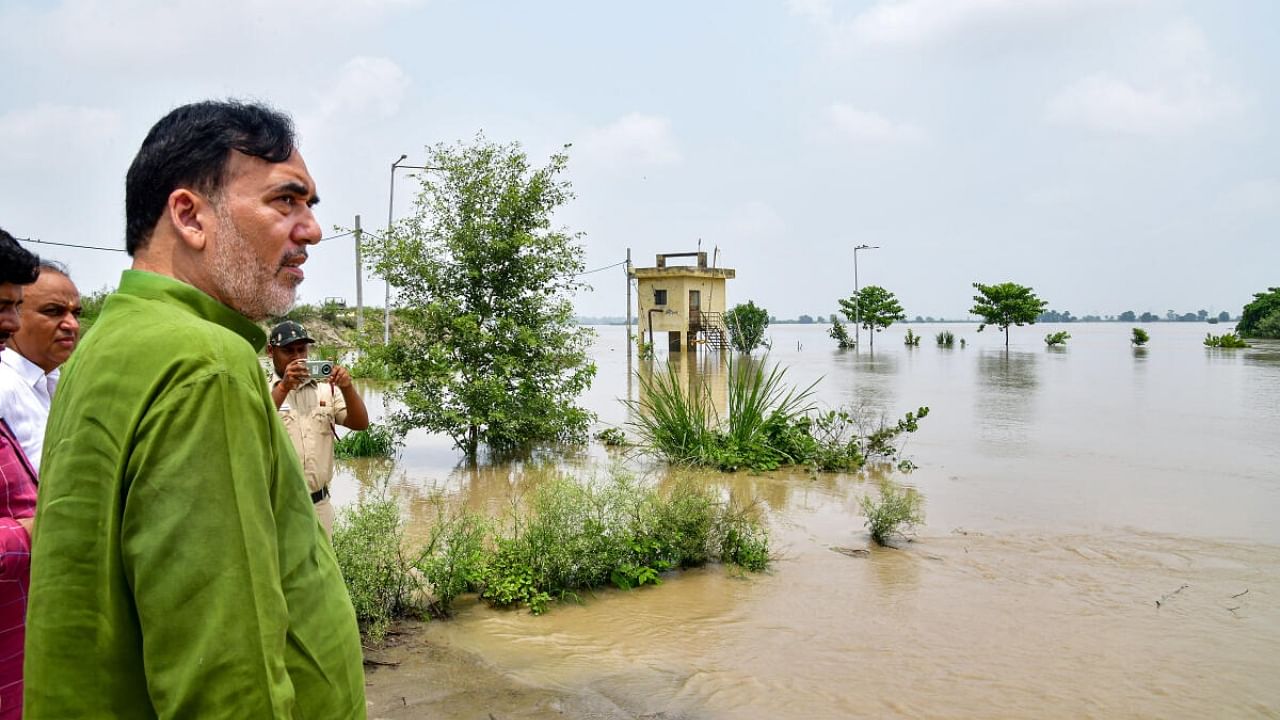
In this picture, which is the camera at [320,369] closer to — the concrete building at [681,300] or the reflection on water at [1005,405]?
the reflection on water at [1005,405]

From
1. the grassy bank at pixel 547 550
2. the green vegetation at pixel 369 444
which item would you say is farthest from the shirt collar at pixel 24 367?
the green vegetation at pixel 369 444

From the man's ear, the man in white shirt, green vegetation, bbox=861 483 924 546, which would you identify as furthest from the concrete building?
the man's ear

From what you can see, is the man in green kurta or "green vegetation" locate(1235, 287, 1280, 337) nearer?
the man in green kurta

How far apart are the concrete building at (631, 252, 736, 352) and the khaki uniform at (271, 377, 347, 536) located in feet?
105

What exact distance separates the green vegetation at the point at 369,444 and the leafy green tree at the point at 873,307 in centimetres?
4146

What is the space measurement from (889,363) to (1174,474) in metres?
25.7

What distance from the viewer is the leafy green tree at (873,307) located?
50.9 meters

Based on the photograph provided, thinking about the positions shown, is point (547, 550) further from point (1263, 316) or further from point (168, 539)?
point (1263, 316)

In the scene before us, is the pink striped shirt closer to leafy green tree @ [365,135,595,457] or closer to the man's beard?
the man's beard

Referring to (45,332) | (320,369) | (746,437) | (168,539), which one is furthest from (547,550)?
(746,437)

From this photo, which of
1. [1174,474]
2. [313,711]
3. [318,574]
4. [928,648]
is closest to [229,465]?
[318,574]

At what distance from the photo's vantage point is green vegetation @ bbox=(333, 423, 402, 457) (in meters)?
12.1

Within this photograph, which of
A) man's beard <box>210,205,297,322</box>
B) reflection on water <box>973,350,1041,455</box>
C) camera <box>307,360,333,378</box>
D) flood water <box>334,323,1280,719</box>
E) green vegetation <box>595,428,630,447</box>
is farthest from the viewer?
reflection on water <box>973,350,1041,455</box>

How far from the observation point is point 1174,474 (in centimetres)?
1159
